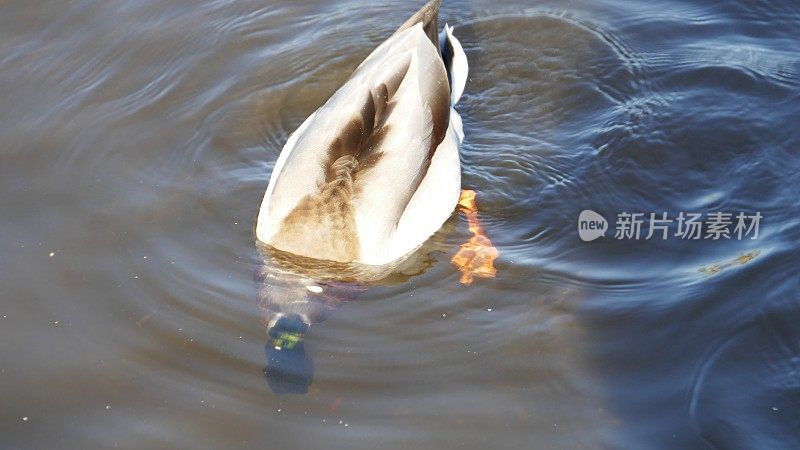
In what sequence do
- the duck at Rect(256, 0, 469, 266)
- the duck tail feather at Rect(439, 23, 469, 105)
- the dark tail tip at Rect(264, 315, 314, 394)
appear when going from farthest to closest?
1. the duck tail feather at Rect(439, 23, 469, 105)
2. the duck at Rect(256, 0, 469, 266)
3. the dark tail tip at Rect(264, 315, 314, 394)

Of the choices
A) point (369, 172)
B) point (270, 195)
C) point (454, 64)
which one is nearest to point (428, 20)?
point (454, 64)

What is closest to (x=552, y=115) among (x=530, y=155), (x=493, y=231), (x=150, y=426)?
(x=530, y=155)

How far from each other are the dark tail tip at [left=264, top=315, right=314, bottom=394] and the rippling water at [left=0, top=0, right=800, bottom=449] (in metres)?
0.07

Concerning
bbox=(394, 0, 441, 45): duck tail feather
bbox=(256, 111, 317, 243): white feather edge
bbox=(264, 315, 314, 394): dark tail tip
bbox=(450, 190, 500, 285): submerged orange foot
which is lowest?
bbox=(450, 190, 500, 285): submerged orange foot

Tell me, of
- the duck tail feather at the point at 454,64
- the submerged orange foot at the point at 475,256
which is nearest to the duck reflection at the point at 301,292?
the submerged orange foot at the point at 475,256

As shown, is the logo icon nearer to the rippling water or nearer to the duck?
the rippling water

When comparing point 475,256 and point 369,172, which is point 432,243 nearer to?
point 475,256

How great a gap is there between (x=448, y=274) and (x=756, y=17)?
3.36 meters

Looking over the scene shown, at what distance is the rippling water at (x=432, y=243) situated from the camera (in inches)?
188

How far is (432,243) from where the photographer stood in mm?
6105

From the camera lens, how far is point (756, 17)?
7.45m

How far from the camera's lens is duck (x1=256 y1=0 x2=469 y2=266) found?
5664 millimetres

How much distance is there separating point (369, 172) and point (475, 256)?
30.7 inches

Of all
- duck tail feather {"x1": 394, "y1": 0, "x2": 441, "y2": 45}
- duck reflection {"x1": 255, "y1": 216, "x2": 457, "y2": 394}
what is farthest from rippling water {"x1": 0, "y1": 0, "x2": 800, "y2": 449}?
duck tail feather {"x1": 394, "y1": 0, "x2": 441, "y2": 45}
